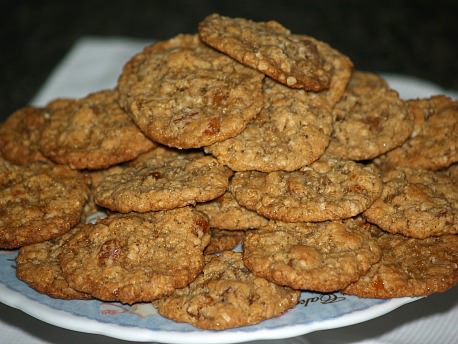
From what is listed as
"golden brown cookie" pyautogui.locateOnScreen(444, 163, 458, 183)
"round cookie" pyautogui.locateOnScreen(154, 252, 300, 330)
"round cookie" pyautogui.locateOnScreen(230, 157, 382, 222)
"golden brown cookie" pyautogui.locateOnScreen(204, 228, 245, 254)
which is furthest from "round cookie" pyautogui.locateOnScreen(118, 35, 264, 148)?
"golden brown cookie" pyautogui.locateOnScreen(444, 163, 458, 183)

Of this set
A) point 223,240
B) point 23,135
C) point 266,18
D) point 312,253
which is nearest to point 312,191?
point 312,253

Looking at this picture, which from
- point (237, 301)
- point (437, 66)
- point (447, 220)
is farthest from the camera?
point (437, 66)

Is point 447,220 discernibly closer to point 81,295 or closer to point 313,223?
point 313,223

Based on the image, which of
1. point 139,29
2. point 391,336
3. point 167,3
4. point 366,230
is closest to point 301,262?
point 366,230

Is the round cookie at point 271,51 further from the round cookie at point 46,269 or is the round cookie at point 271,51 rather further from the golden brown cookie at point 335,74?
the round cookie at point 46,269

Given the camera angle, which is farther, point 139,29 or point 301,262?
point 139,29

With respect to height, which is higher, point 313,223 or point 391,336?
point 313,223
